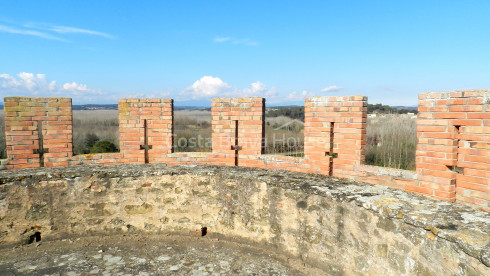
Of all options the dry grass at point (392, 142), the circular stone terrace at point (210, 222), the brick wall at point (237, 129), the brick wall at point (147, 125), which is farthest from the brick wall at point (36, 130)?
the dry grass at point (392, 142)

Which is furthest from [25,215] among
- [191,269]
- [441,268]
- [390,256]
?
[441,268]

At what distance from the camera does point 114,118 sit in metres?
20.9

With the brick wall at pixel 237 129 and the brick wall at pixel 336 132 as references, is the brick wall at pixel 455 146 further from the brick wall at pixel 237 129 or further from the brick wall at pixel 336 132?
the brick wall at pixel 237 129

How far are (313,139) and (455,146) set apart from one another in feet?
5.95

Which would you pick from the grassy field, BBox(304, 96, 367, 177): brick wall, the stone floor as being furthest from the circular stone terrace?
the grassy field

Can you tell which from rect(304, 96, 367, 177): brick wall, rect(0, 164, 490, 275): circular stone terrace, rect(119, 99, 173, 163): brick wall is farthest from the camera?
rect(119, 99, 173, 163): brick wall

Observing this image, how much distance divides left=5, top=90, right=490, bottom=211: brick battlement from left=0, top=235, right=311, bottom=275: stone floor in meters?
1.35

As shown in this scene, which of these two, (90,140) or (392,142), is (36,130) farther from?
(90,140)

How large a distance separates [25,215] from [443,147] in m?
5.43

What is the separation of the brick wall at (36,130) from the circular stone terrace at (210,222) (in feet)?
1.03

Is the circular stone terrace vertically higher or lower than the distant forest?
lower

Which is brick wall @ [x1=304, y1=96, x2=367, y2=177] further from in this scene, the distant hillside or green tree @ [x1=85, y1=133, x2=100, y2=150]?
green tree @ [x1=85, y1=133, x2=100, y2=150]

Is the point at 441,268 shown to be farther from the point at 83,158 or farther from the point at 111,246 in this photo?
the point at 83,158

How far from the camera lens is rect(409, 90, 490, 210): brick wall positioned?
124 inches
